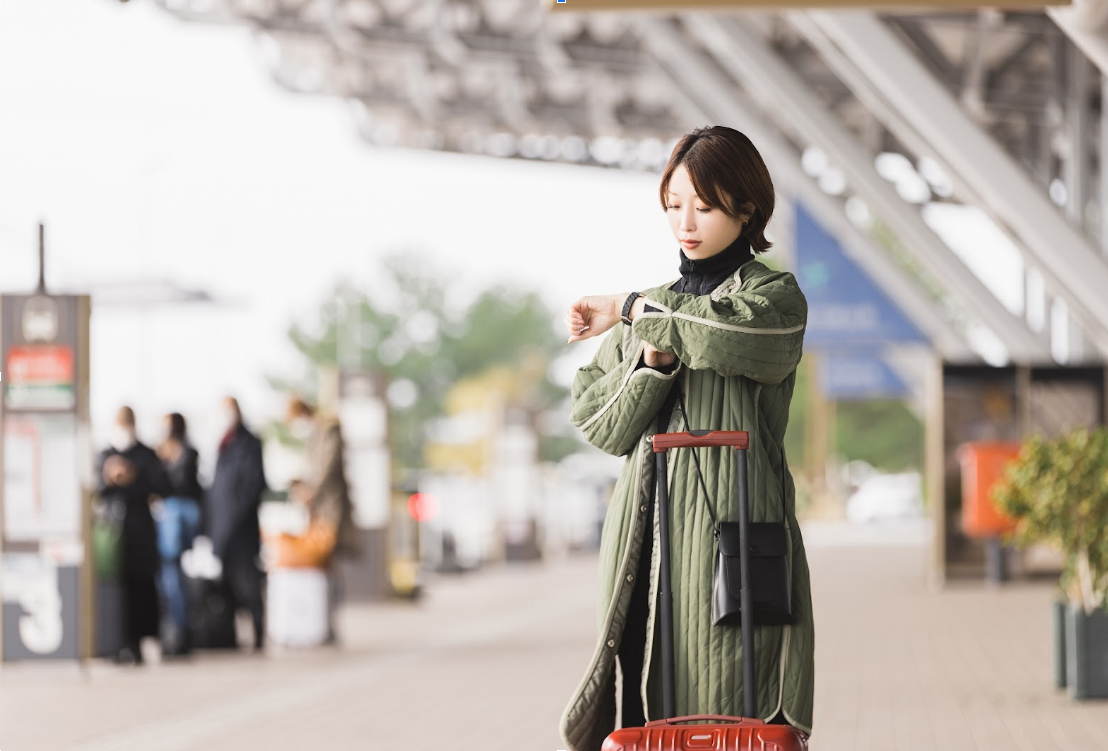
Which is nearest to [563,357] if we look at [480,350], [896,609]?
[480,350]

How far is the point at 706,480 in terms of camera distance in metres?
3.74

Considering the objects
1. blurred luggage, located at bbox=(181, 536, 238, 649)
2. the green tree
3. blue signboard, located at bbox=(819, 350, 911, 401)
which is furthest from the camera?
the green tree

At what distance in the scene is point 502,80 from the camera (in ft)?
90.0

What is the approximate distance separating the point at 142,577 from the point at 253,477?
109 cm

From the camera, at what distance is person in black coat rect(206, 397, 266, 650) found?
13109 mm

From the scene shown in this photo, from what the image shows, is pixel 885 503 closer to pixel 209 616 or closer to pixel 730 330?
pixel 209 616

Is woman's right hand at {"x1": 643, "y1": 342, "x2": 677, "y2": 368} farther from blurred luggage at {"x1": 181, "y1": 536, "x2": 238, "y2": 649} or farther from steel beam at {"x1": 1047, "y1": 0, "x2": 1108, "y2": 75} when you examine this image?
blurred luggage at {"x1": 181, "y1": 536, "x2": 238, "y2": 649}

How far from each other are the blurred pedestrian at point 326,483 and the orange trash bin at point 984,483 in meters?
6.99

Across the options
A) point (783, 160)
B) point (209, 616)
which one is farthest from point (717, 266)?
point (783, 160)

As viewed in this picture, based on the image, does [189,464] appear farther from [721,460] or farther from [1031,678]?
[721,460]

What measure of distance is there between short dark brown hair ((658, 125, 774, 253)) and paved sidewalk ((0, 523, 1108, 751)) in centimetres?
433

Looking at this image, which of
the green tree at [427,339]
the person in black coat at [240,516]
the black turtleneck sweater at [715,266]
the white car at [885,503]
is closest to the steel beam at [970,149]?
the person in black coat at [240,516]

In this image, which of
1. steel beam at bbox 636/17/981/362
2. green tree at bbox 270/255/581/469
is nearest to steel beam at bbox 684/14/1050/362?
steel beam at bbox 636/17/981/362

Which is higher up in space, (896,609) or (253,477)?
(253,477)
